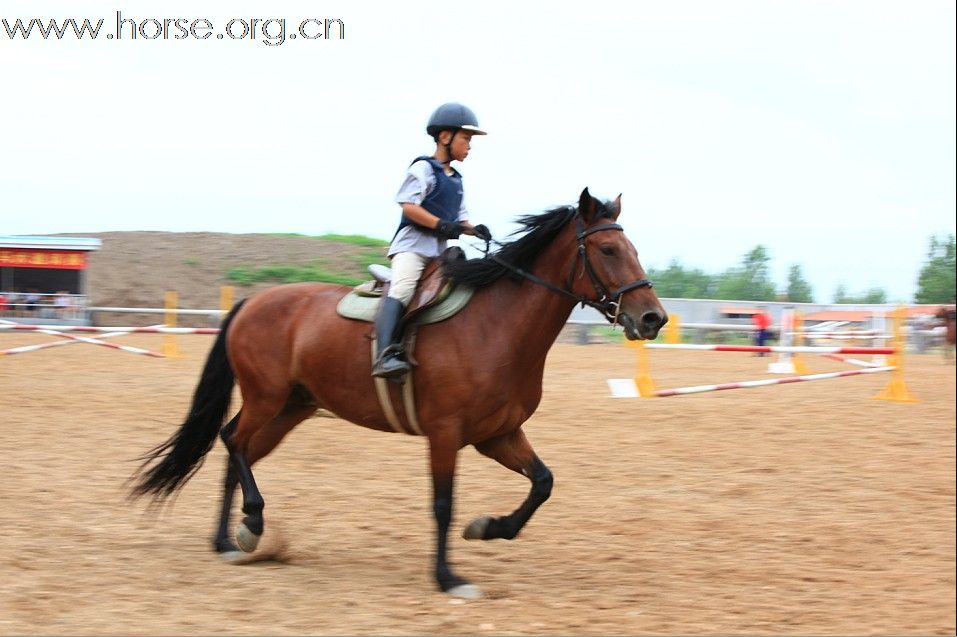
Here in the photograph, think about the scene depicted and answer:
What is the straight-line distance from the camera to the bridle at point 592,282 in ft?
17.6

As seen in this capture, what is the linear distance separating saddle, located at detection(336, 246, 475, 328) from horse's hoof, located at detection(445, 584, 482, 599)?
1.51 meters

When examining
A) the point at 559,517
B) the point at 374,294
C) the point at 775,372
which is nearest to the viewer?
the point at 374,294

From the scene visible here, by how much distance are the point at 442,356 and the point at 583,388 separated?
10234 mm

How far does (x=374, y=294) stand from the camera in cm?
618

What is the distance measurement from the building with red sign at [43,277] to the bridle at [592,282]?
89.4 feet

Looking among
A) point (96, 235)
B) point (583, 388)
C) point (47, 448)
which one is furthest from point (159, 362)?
point (96, 235)

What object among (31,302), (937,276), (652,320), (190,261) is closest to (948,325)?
(937,276)

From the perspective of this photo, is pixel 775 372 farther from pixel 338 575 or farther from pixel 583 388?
pixel 338 575

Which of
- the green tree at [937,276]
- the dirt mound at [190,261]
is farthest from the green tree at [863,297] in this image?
the dirt mound at [190,261]

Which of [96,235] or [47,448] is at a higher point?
[96,235]

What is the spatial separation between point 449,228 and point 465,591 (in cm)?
206

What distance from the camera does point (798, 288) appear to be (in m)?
33.0

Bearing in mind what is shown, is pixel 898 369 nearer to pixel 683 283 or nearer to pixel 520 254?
pixel 520 254

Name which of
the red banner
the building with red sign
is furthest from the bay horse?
the red banner
